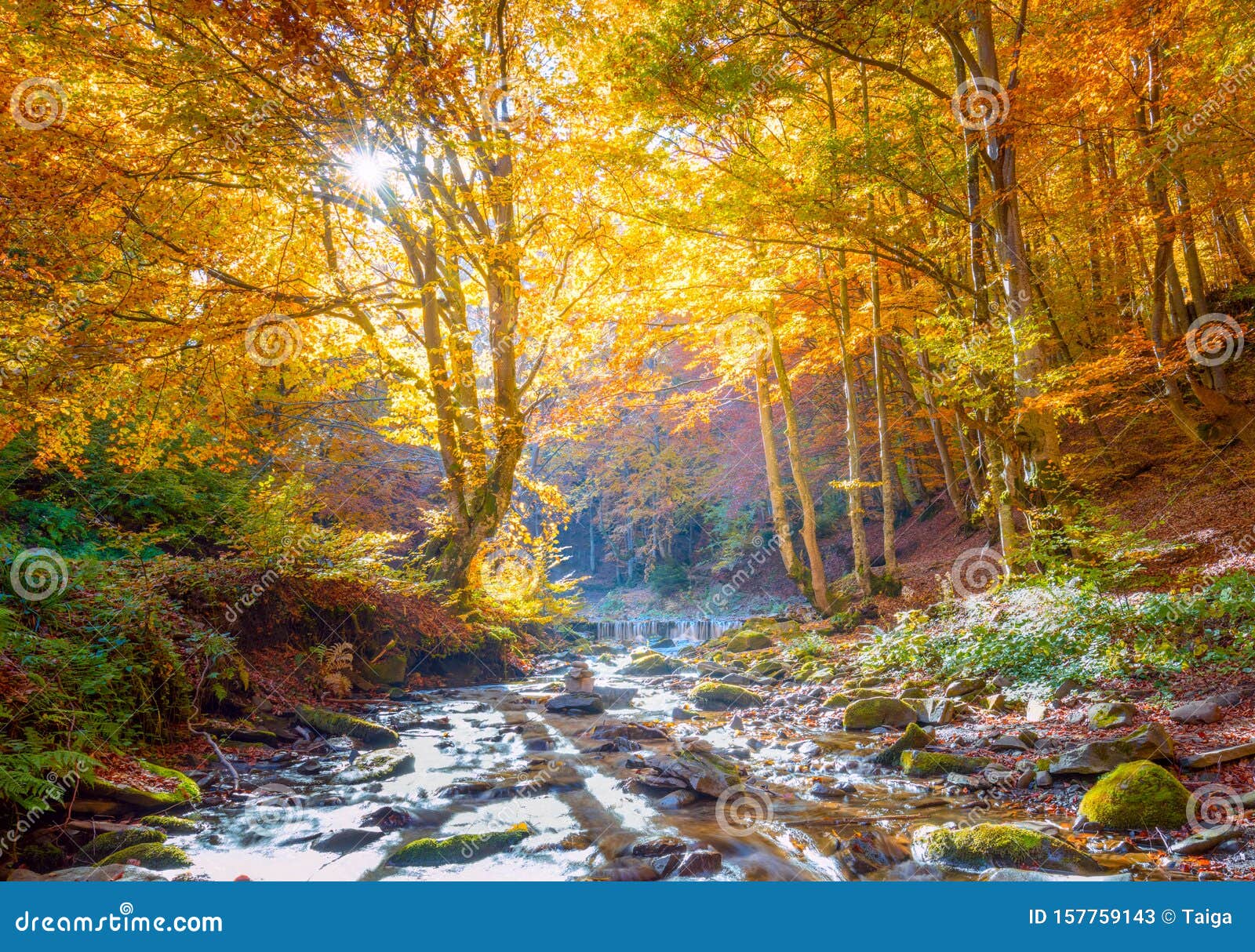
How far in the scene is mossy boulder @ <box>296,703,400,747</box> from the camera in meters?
6.91

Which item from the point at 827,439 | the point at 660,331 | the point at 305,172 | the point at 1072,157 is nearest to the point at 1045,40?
the point at 1072,157

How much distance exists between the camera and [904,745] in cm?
605

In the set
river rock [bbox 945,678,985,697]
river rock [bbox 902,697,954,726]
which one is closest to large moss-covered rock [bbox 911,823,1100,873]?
river rock [bbox 902,697,954,726]

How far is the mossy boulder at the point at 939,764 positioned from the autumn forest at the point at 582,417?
5cm

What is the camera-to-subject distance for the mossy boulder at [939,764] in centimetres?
544

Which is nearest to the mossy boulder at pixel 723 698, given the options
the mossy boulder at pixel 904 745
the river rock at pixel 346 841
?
the mossy boulder at pixel 904 745

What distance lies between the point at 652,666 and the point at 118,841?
994 centimetres

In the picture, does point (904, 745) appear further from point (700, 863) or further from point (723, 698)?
point (723, 698)

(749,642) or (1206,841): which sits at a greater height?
(1206,841)

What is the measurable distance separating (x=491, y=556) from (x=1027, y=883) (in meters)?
10.6

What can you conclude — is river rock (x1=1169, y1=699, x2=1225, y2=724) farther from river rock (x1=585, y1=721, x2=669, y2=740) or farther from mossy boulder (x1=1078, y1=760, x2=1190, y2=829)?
river rock (x1=585, y1=721, x2=669, y2=740)

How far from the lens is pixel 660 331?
39.6 feet

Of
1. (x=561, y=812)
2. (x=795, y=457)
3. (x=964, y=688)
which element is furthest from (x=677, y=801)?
(x=795, y=457)

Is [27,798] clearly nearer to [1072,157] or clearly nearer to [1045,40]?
[1045,40]
